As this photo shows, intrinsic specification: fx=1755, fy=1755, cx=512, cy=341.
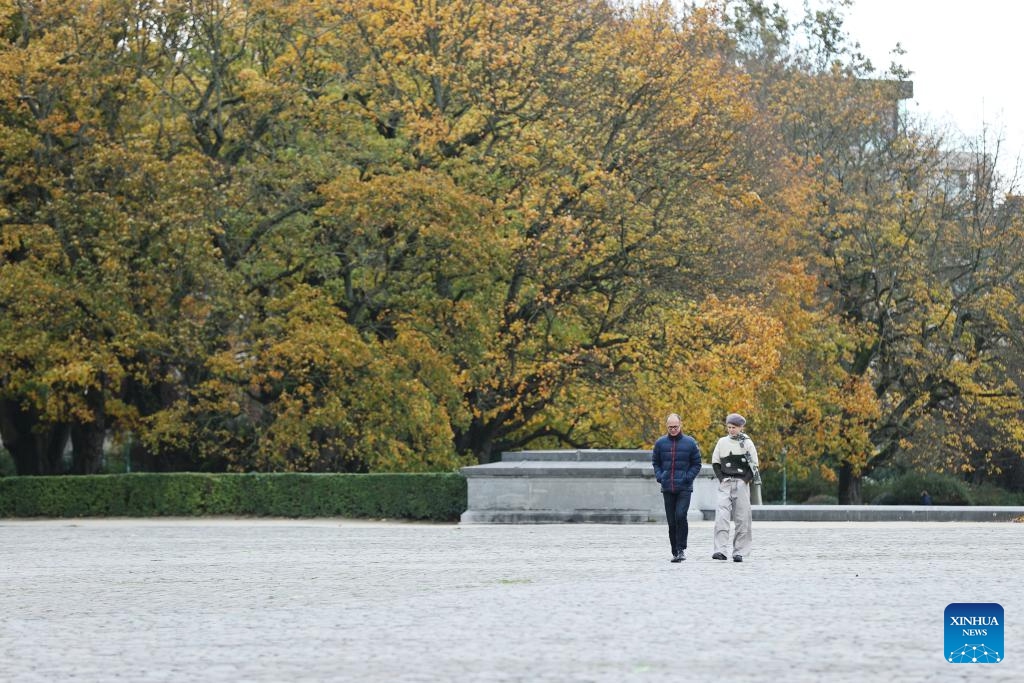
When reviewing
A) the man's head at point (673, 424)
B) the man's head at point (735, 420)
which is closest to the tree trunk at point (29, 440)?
the man's head at point (673, 424)

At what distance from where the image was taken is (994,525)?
3036 cm

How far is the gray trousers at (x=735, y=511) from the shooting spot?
63.7 ft

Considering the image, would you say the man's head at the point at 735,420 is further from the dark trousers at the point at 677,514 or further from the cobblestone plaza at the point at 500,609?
the cobblestone plaza at the point at 500,609

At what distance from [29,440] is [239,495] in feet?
30.3

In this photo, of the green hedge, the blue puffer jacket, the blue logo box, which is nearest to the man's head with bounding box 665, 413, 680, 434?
the blue puffer jacket

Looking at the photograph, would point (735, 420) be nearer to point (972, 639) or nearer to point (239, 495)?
point (972, 639)

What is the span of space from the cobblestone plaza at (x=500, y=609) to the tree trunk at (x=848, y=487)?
22.8 m

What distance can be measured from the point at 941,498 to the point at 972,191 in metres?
9.20

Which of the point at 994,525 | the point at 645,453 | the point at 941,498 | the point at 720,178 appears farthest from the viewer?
→ the point at 941,498

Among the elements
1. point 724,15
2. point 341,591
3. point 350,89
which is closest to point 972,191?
point 724,15

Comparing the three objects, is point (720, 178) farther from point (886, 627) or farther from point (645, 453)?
point (886, 627)

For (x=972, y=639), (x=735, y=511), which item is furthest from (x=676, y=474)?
(x=972, y=639)

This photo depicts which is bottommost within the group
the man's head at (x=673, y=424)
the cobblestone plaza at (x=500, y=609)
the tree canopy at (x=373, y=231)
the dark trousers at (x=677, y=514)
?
the cobblestone plaza at (x=500, y=609)

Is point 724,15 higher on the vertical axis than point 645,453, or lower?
higher
